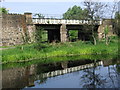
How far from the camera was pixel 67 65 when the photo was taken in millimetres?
23578

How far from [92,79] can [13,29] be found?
21877 mm

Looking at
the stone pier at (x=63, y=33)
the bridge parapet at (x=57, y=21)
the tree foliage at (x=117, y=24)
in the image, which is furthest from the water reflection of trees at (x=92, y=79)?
the tree foliage at (x=117, y=24)

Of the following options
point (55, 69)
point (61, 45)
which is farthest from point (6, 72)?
point (61, 45)

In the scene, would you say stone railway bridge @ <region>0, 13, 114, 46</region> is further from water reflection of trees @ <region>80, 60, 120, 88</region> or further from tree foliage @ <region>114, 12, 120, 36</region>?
water reflection of trees @ <region>80, 60, 120, 88</region>

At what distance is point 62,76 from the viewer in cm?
1822

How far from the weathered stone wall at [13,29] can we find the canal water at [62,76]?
534 inches

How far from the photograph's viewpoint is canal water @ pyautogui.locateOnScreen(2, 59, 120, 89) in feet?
51.1

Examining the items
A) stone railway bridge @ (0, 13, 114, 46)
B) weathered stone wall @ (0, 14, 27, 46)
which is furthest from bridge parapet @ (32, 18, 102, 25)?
weathered stone wall @ (0, 14, 27, 46)

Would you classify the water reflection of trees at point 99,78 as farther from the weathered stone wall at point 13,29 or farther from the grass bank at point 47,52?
the weathered stone wall at point 13,29

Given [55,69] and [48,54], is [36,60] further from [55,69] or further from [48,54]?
[55,69]

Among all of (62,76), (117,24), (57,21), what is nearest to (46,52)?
(62,76)

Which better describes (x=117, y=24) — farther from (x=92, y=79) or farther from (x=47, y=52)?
(x=92, y=79)

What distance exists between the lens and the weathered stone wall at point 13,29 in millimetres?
34750

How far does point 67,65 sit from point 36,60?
436 centimetres
